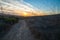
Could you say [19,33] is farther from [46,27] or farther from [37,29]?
[46,27]

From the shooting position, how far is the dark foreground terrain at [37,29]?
2.23 metres

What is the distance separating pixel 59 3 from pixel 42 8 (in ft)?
1.07

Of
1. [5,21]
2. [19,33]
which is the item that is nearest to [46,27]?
A: [19,33]

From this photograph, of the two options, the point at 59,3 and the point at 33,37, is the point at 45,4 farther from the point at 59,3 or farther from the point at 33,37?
the point at 33,37

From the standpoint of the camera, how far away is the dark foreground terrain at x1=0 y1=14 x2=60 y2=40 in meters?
2.23

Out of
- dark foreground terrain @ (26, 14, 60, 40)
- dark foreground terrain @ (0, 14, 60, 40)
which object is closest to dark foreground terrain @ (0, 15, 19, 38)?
dark foreground terrain @ (0, 14, 60, 40)

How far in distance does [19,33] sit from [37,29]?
14.2 inches

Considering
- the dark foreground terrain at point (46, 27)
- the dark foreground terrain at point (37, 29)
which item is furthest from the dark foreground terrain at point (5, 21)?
the dark foreground terrain at point (46, 27)

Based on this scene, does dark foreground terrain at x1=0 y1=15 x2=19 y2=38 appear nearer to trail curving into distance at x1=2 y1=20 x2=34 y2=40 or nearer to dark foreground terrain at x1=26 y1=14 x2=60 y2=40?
trail curving into distance at x1=2 y1=20 x2=34 y2=40

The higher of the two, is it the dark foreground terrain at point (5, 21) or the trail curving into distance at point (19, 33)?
the dark foreground terrain at point (5, 21)

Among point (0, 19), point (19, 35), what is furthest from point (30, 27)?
point (0, 19)

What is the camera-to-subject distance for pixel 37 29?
90.7 inches

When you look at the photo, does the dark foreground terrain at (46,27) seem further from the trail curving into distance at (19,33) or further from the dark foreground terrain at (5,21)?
the dark foreground terrain at (5,21)

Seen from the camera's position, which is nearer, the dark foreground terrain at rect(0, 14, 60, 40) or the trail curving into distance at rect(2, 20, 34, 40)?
the dark foreground terrain at rect(0, 14, 60, 40)
